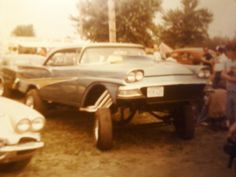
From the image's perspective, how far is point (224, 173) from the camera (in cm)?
356

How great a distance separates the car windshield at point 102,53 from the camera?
4930 millimetres

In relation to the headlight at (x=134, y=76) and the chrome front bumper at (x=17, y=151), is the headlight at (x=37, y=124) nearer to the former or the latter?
the chrome front bumper at (x=17, y=151)

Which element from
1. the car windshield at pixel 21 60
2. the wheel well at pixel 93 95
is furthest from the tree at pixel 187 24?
the car windshield at pixel 21 60

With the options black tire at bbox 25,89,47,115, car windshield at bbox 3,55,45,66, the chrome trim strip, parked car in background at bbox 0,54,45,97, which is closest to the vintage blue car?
black tire at bbox 25,89,47,115

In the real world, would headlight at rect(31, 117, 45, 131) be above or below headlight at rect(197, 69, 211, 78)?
below

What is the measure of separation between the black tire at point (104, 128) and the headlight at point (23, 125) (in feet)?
3.03

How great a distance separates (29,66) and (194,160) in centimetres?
287

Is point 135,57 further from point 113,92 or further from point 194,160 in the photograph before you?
point 194,160

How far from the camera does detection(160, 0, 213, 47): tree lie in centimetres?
426

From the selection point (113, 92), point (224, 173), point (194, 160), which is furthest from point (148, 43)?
point (224, 173)

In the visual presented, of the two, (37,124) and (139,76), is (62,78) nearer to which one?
(139,76)

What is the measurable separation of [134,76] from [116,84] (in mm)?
179

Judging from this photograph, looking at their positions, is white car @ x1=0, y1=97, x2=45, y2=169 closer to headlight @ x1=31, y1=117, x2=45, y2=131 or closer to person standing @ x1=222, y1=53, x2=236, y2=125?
headlight @ x1=31, y1=117, x2=45, y2=131

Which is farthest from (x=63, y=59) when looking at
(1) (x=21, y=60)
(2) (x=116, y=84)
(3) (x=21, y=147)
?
(1) (x=21, y=60)
